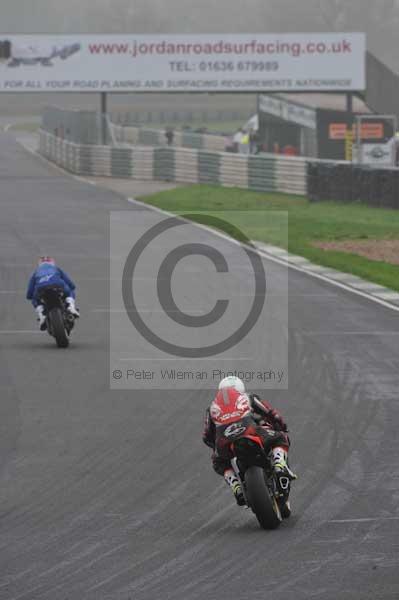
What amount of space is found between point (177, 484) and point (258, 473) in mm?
1897

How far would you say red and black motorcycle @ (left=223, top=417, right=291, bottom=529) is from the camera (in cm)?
1080

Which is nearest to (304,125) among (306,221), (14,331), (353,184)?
(353,184)

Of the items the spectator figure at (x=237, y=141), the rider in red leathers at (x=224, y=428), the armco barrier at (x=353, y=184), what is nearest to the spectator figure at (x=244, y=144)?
the spectator figure at (x=237, y=141)

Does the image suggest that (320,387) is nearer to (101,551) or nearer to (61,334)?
(61,334)

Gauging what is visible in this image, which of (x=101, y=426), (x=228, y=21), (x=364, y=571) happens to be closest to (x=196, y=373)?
(x=101, y=426)

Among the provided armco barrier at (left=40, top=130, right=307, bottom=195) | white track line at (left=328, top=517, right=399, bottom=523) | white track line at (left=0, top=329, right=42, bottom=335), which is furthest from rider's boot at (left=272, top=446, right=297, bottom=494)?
armco barrier at (left=40, top=130, right=307, bottom=195)

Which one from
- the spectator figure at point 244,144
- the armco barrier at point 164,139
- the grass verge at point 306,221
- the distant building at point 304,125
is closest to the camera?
the grass verge at point 306,221

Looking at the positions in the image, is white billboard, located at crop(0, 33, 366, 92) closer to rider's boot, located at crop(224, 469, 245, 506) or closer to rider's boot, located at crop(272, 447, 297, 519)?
rider's boot, located at crop(272, 447, 297, 519)

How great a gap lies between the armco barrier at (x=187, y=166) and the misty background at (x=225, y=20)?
229 feet

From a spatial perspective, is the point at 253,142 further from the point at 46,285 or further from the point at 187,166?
the point at 46,285

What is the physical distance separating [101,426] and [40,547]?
4.88 metres

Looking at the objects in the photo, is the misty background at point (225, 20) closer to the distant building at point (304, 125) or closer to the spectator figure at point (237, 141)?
the spectator figure at point (237, 141)

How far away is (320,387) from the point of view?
Result: 17.5 meters

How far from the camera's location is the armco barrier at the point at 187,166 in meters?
47.9
